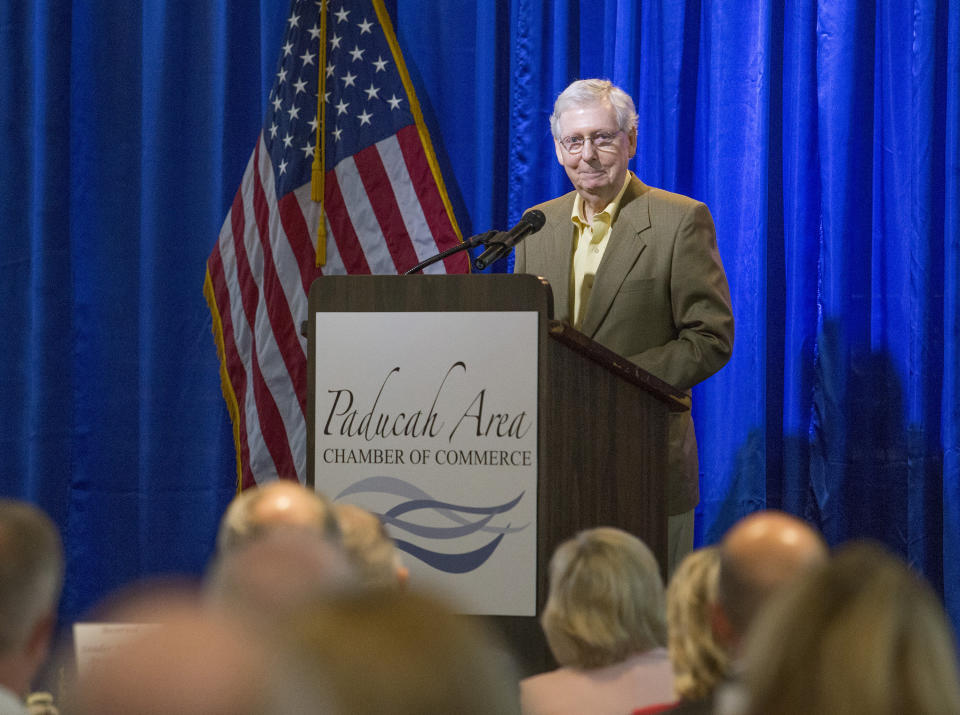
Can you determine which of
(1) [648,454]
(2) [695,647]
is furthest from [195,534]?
(2) [695,647]

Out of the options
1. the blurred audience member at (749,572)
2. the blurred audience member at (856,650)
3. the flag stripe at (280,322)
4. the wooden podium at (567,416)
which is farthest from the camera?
the flag stripe at (280,322)

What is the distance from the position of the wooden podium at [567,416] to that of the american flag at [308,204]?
1.87 meters

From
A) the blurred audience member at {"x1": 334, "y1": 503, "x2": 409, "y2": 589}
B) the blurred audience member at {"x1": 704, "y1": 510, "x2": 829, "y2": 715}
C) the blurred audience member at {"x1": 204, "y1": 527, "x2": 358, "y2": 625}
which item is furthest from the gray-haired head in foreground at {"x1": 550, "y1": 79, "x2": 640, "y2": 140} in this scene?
the blurred audience member at {"x1": 204, "y1": 527, "x2": 358, "y2": 625}

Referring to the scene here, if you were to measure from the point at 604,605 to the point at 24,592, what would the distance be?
93cm

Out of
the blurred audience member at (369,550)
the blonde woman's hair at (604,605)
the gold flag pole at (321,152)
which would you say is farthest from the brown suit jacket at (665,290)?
the blurred audience member at (369,550)

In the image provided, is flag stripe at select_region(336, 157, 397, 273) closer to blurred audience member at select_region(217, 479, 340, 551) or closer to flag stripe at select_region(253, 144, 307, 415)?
flag stripe at select_region(253, 144, 307, 415)

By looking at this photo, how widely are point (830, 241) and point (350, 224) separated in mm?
1895

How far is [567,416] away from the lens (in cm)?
308

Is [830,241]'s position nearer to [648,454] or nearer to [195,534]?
[648,454]

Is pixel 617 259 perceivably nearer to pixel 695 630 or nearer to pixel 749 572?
pixel 695 630

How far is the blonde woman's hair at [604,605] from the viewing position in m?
1.99

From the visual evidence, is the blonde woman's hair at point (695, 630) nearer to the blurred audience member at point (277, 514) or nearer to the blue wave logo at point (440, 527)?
the blurred audience member at point (277, 514)

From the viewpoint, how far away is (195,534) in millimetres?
5344

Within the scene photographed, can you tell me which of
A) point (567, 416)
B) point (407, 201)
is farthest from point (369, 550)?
point (407, 201)
